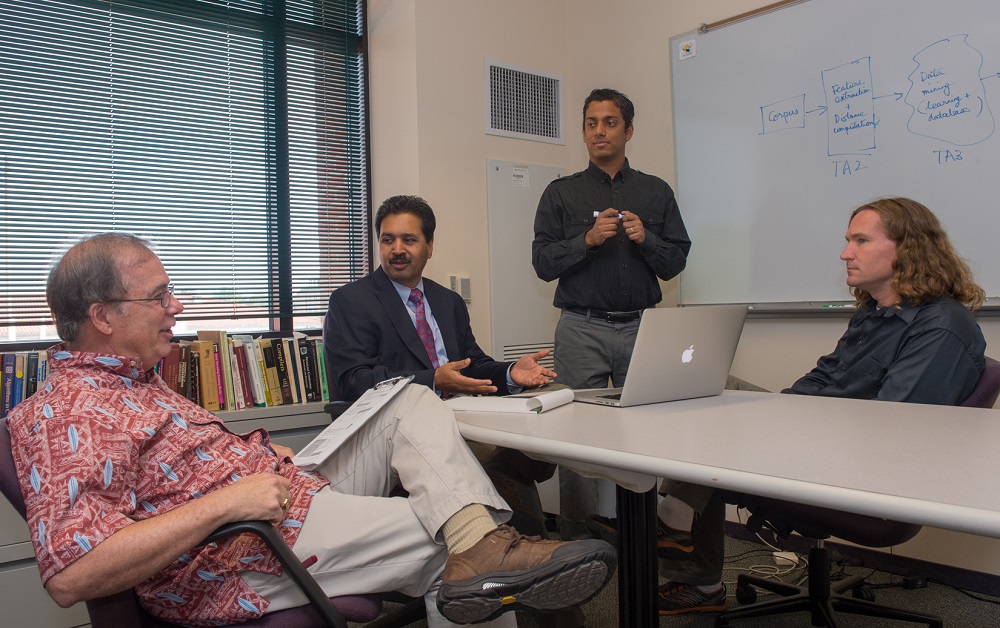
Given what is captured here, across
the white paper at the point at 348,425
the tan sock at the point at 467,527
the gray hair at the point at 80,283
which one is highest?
the gray hair at the point at 80,283

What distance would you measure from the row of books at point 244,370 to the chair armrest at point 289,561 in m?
1.69

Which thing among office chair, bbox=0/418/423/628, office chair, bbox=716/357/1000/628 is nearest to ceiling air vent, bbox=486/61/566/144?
office chair, bbox=716/357/1000/628

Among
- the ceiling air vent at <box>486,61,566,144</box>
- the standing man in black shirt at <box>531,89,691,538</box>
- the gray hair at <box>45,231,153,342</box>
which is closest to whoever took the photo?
the gray hair at <box>45,231,153,342</box>

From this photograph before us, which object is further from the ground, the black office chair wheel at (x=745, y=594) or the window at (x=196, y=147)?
the window at (x=196, y=147)

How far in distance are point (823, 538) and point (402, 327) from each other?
53.9 inches

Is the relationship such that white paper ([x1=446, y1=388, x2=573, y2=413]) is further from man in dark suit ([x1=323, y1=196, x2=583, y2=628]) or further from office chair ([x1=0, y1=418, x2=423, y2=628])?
office chair ([x1=0, y1=418, x2=423, y2=628])

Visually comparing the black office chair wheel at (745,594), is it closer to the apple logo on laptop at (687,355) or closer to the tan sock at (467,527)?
the apple logo on laptop at (687,355)

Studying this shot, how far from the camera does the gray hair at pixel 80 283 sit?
1351mm

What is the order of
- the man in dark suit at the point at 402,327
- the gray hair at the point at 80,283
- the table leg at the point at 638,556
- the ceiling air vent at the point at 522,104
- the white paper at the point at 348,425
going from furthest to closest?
1. the ceiling air vent at the point at 522,104
2. the man in dark suit at the point at 402,327
3. the white paper at the point at 348,425
4. the table leg at the point at 638,556
5. the gray hair at the point at 80,283

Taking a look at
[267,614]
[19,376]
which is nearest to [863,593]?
[267,614]

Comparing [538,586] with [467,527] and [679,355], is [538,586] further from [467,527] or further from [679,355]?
[679,355]

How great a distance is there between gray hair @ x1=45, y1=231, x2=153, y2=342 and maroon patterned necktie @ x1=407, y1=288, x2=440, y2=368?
1139 mm

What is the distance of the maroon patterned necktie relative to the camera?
8.04 feet

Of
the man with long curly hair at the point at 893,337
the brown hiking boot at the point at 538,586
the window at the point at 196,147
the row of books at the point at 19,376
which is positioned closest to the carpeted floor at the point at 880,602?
the man with long curly hair at the point at 893,337
